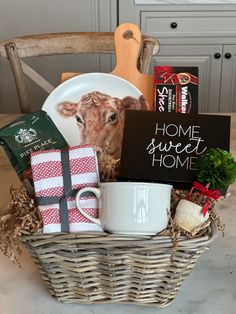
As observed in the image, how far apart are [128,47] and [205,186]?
0.46 m

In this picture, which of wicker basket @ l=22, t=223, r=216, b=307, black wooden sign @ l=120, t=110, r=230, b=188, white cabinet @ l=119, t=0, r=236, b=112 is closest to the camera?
wicker basket @ l=22, t=223, r=216, b=307

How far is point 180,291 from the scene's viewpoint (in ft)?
2.43

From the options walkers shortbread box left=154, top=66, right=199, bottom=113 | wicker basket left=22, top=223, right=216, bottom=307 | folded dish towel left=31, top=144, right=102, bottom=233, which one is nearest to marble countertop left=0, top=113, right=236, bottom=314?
wicker basket left=22, top=223, right=216, bottom=307

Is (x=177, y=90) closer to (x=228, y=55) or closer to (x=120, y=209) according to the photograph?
(x=120, y=209)

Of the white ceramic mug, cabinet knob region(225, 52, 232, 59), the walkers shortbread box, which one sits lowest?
the white ceramic mug

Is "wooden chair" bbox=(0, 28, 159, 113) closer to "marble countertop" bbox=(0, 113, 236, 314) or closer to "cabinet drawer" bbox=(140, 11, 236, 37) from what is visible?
"marble countertop" bbox=(0, 113, 236, 314)

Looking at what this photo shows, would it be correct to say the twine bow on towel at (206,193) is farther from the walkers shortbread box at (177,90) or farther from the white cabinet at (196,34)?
the white cabinet at (196,34)

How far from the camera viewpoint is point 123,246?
0.64 m

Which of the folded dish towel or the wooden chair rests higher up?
the wooden chair

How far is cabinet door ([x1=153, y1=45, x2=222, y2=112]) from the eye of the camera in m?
2.48

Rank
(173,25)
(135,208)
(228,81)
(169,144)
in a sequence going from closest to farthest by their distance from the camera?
(135,208) → (169,144) → (173,25) → (228,81)

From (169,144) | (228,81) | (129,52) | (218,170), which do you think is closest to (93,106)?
(129,52)

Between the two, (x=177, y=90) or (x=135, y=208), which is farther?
(x=177, y=90)

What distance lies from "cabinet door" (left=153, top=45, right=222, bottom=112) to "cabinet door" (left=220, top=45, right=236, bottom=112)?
26mm
